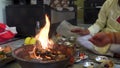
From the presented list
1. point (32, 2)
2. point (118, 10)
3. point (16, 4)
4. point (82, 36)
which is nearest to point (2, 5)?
point (16, 4)

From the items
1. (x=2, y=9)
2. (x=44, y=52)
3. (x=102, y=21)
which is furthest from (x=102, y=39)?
(x=2, y=9)

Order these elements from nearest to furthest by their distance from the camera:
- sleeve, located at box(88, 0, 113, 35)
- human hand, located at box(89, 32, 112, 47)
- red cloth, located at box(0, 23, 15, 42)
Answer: human hand, located at box(89, 32, 112, 47), sleeve, located at box(88, 0, 113, 35), red cloth, located at box(0, 23, 15, 42)

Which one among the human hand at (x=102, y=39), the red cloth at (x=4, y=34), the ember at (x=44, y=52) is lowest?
the red cloth at (x=4, y=34)

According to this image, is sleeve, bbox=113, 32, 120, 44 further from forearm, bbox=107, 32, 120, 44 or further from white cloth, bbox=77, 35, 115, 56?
white cloth, bbox=77, 35, 115, 56

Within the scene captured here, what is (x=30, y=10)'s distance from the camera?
7.14 ft

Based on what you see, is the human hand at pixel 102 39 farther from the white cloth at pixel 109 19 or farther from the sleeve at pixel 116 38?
the white cloth at pixel 109 19

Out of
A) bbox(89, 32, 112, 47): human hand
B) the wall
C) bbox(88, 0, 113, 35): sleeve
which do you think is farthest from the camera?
the wall

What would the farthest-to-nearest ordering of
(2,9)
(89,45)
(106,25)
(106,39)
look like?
(2,9) → (106,25) → (89,45) → (106,39)

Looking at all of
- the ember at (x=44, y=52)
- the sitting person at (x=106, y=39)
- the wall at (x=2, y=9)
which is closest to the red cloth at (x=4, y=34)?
the wall at (x=2, y=9)

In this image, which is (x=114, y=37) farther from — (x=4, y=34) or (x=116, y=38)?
(x=4, y=34)

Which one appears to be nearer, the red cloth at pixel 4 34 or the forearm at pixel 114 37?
the forearm at pixel 114 37

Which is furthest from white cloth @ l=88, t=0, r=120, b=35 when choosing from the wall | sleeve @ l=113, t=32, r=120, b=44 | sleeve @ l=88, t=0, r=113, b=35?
the wall

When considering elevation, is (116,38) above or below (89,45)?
above

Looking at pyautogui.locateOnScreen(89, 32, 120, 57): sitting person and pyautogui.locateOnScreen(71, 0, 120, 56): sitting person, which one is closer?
pyautogui.locateOnScreen(89, 32, 120, 57): sitting person
